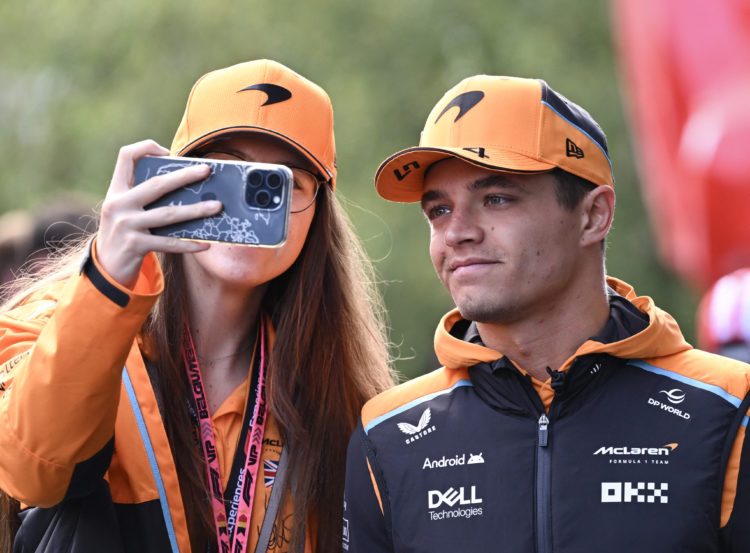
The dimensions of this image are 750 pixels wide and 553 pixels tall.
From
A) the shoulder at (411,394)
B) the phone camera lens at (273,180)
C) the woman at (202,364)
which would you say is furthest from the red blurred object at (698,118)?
the phone camera lens at (273,180)

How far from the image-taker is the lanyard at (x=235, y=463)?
10.9 ft

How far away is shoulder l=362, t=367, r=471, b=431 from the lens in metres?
3.29

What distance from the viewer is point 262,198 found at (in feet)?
8.90

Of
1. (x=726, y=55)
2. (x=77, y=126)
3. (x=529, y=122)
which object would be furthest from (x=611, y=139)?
(x=529, y=122)

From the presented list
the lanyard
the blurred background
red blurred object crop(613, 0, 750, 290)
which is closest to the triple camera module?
the lanyard

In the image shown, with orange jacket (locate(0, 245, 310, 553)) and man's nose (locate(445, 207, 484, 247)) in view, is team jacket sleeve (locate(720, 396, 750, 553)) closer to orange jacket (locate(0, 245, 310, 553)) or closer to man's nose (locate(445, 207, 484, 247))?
man's nose (locate(445, 207, 484, 247))

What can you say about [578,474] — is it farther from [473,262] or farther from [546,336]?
[473,262]

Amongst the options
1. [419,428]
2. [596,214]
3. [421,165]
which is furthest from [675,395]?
[421,165]

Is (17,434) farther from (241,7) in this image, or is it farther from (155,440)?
(241,7)

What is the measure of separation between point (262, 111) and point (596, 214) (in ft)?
3.61

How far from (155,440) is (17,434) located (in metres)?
0.50

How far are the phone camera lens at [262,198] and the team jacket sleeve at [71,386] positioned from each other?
0.33 m

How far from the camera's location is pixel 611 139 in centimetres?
→ 1170

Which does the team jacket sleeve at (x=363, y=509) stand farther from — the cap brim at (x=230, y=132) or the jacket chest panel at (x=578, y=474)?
the cap brim at (x=230, y=132)
